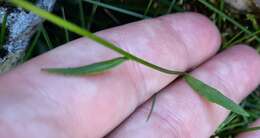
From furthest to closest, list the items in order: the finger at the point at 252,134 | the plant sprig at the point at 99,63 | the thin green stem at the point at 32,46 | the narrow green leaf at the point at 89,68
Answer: the finger at the point at 252,134 < the thin green stem at the point at 32,46 < the narrow green leaf at the point at 89,68 < the plant sprig at the point at 99,63

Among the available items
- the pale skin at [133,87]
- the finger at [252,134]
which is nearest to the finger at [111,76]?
the pale skin at [133,87]

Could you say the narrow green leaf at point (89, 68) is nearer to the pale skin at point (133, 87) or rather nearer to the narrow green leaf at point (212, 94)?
the pale skin at point (133, 87)

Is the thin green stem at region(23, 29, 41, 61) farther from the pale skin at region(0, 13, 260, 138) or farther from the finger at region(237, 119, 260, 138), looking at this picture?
the finger at region(237, 119, 260, 138)

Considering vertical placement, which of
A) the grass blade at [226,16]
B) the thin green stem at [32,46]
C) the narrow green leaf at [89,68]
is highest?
the narrow green leaf at [89,68]

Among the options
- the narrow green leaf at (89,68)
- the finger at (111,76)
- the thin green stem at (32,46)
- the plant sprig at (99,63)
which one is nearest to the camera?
the plant sprig at (99,63)

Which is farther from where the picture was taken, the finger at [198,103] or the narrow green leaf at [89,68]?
the finger at [198,103]

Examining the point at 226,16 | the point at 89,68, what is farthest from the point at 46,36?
the point at 226,16

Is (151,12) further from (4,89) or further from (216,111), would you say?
(4,89)

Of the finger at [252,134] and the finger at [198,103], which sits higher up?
the finger at [198,103]

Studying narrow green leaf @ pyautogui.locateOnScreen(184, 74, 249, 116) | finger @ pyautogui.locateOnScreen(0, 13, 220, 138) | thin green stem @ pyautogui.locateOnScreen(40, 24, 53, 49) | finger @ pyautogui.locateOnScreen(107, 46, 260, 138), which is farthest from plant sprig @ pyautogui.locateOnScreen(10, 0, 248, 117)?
thin green stem @ pyautogui.locateOnScreen(40, 24, 53, 49)
